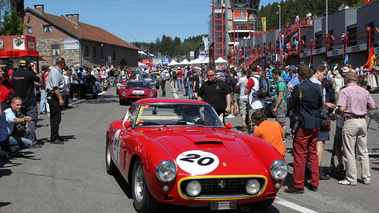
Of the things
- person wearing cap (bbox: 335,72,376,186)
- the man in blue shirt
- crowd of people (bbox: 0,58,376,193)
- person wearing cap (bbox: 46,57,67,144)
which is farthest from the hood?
person wearing cap (bbox: 46,57,67,144)

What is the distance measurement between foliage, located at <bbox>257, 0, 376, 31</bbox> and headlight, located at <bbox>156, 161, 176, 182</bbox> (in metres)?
93.1

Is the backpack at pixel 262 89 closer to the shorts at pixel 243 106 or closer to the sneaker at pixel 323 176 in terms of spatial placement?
the shorts at pixel 243 106

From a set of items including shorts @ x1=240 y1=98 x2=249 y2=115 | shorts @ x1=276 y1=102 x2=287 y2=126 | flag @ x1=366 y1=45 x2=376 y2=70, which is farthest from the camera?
flag @ x1=366 y1=45 x2=376 y2=70

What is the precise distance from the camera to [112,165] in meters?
6.41

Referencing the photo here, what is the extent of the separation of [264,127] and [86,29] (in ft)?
192

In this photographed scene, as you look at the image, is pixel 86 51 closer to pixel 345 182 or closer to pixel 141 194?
pixel 345 182

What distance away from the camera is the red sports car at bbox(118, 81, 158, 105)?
19.8 meters

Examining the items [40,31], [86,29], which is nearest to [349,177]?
[40,31]

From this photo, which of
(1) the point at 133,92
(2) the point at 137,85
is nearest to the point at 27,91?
(1) the point at 133,92

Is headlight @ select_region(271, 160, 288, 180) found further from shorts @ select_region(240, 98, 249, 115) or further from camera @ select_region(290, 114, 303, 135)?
shorts @ select_region(240, 98, 249, 115)

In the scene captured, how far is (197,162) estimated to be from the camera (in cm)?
418

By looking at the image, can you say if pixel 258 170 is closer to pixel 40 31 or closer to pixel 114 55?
pixel 40 31

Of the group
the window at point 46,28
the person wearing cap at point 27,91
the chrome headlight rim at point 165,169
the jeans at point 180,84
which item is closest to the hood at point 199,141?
the chrome headlight rim at point 165,169

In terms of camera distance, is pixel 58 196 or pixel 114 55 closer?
pixel 58 196
